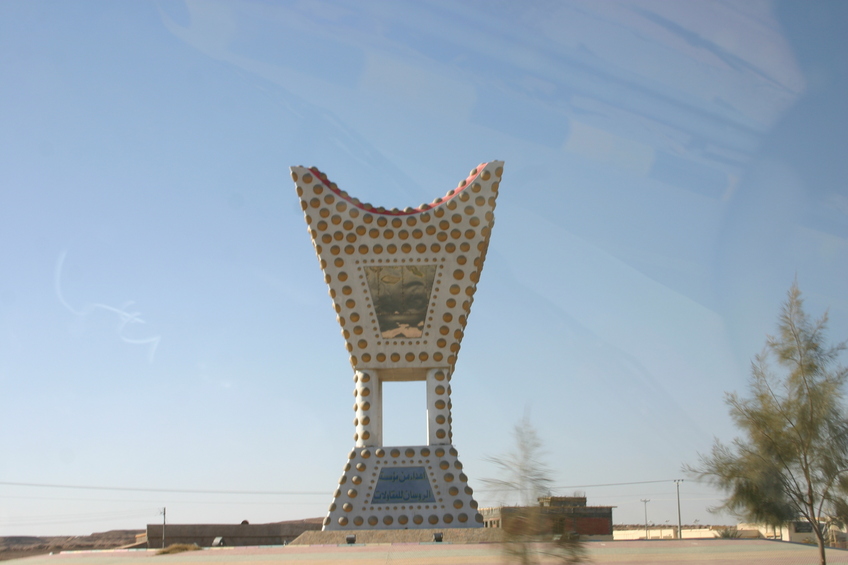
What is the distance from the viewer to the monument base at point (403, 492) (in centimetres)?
2314

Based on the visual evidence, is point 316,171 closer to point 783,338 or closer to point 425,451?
point 425,451

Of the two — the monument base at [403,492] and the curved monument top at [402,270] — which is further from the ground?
the curved monument top at [402,270]

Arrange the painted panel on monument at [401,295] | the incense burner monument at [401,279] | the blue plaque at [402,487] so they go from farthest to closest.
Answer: the painted panel on monument at [401,295] → the incense burner monument at [401,279] → the blue plaque at [402,487]

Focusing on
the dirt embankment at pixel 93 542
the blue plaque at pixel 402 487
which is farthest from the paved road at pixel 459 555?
the dirt embankment at pixel 93 542

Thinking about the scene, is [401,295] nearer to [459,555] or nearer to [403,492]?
[403,492]

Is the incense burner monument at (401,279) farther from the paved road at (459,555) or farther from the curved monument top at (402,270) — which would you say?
the paved road at (459,555)

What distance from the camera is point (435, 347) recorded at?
25.0m

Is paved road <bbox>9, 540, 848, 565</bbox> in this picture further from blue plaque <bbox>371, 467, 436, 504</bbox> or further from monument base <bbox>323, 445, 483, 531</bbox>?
blue plaque <bbox>371, 467, 436, 504</bbox>

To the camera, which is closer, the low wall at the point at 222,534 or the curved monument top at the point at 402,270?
the curved monument top at the point at 402,270

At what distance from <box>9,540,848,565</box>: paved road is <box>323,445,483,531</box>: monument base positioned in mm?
2969

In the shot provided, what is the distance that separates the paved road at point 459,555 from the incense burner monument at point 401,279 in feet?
18.2

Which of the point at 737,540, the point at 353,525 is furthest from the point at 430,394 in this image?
the point at 737,540

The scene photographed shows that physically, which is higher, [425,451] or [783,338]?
[783,338]

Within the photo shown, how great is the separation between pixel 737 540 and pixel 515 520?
1100 centimetres
